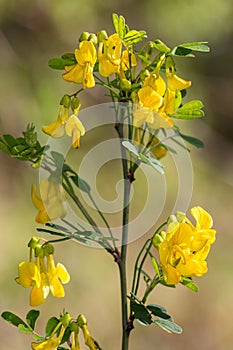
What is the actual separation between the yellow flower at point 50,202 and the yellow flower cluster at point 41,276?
35 millimetres

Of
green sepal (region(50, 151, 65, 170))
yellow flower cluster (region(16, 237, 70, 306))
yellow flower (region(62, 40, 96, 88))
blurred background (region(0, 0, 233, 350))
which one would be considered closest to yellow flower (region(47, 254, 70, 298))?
yellow flower cluster (region(16, 237, 70, 306))

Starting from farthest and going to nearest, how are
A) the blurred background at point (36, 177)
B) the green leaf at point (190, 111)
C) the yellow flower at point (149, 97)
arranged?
the blurred background at point (36, 177) → the green leaf at point (190, 111) → the yellow flower at point (149, 97)

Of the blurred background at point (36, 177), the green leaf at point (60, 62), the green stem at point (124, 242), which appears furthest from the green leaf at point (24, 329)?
the blurred background at point (36, 177)

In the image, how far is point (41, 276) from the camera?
90cm

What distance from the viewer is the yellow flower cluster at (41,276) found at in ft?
2.89

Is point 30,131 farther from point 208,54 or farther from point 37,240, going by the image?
point 208,54

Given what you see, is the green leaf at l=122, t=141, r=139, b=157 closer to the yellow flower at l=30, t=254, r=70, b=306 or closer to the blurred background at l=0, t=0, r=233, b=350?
the yellow flower at l=30, t=254, r=70, b=306

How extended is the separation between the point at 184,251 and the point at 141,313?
4.0 inches

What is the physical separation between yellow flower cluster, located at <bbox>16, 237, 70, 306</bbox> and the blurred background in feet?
5.99

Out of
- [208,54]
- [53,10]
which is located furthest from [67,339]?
[208,54]

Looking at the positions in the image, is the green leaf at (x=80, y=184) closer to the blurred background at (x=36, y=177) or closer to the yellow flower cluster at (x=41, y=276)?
the yellow flower cluster at (x=41, y=276)

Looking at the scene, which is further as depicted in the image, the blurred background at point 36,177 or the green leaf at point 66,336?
the blurred background at point 36,177

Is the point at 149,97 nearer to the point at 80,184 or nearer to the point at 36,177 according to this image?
the point at 80,184

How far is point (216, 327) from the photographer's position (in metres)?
3.06
